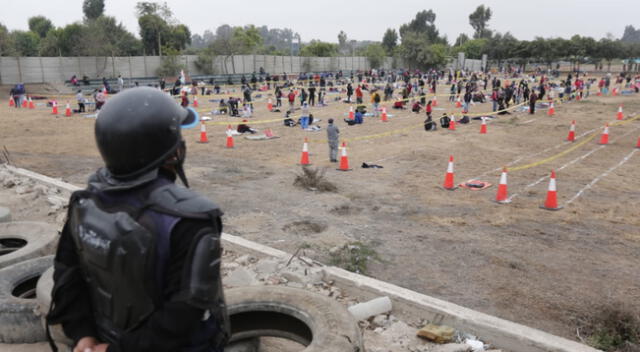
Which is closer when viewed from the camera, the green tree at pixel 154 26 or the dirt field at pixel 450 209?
the dirt field at pixel 450 209

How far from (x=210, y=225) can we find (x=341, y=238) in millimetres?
6368

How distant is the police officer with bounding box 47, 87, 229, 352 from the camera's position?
1.81m

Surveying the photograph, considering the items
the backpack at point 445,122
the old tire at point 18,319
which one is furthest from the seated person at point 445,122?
the old tire at point 18,319

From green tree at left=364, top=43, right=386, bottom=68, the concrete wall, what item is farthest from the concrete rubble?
green tree at left=364, top=43, right=386, bottom=68

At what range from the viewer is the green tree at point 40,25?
85688mm

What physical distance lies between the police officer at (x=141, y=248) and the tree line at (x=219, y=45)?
4801 cm

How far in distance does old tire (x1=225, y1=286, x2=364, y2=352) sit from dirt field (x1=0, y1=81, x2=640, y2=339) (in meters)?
2.75

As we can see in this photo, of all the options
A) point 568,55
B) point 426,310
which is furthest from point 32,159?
point 568,55

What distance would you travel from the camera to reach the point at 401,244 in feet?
26.3

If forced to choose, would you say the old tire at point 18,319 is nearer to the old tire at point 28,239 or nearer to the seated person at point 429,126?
the old tire at point 28,239

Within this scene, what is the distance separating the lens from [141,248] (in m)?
1.79

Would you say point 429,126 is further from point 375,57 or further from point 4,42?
point 375,57

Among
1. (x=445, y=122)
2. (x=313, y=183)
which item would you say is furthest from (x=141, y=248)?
(x=445, y=122)

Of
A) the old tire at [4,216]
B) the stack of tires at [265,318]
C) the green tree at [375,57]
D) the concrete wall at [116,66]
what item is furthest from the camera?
the green tree at [375,57]
